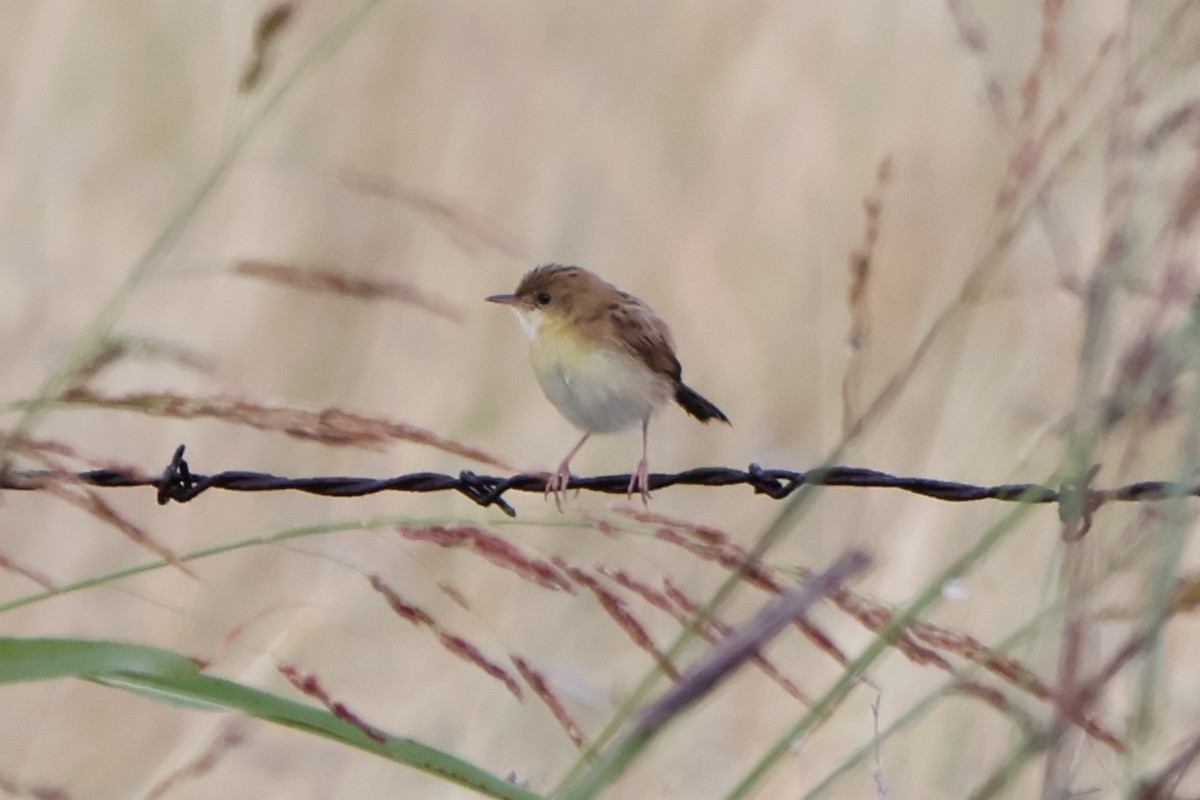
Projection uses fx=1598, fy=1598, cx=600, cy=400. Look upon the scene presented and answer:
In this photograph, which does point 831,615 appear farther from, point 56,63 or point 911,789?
point 56,63

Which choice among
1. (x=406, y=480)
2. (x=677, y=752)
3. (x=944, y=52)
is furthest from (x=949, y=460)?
(x=944, y=52)

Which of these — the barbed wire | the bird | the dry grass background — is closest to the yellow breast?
the bird

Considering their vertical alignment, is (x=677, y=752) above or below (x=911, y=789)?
above

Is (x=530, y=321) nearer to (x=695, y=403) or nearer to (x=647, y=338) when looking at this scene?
(x=647, y=338)

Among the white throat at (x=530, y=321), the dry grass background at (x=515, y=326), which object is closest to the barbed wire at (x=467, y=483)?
the dry grass background at (x=515, y=326)

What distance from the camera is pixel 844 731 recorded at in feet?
11.8

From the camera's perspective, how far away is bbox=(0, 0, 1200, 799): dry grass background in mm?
3695

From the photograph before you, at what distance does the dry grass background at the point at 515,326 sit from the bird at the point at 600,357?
1.32 feet

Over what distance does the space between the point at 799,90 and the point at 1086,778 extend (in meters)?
2.89

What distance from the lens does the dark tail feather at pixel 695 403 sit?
3.56 m

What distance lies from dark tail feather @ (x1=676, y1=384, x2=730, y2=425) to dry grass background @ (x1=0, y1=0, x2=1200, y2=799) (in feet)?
1.26

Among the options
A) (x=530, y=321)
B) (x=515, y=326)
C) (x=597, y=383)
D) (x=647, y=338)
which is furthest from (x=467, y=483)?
(x=515, y=326)

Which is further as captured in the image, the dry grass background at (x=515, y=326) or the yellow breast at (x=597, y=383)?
the dry grass background at (x=515, y=326)

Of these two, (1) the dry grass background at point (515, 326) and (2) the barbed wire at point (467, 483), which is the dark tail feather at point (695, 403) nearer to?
(1) the dry grass background at point (515, 326)
